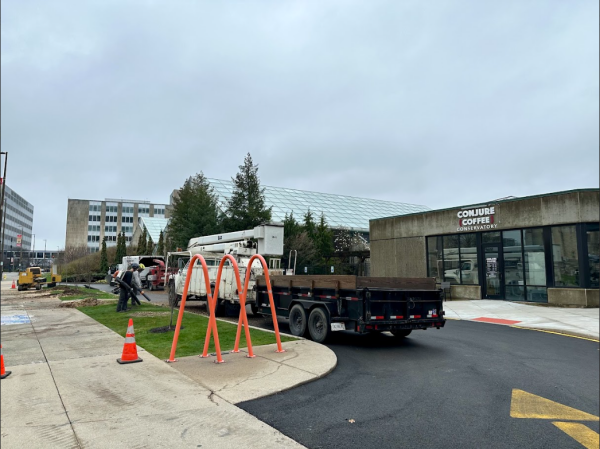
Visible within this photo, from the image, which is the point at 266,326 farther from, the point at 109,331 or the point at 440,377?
the point at 440,377

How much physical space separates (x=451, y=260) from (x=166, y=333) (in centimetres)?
1783

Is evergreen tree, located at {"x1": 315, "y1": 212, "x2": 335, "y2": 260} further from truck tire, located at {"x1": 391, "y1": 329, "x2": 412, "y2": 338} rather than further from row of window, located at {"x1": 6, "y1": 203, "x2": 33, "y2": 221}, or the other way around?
row of window, located at {"x1": 6, "y1": 203, "x2": 33, "y2": 221}

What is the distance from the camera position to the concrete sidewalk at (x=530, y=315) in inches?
515

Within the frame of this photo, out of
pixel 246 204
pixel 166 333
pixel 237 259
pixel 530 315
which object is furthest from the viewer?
pixel 246 204

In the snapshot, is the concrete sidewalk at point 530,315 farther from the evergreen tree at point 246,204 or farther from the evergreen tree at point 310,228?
the evergreen tree at point 310,228

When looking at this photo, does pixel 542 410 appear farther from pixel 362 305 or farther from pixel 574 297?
pixel 574 297

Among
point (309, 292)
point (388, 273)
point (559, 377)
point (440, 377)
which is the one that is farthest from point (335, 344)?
point (388, 273)

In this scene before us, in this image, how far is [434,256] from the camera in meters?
24.9

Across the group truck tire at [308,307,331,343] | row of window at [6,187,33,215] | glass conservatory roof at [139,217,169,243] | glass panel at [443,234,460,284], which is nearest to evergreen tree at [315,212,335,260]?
glass panel at [443,234,460,284]

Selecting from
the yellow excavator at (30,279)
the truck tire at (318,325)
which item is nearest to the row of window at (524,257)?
the truck tire at (318,325)

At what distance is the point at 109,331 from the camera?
1080cm

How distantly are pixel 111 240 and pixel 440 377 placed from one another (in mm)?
101960

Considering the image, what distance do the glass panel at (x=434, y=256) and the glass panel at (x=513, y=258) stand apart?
375cm

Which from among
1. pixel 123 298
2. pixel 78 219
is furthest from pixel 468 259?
pixel 78 219
